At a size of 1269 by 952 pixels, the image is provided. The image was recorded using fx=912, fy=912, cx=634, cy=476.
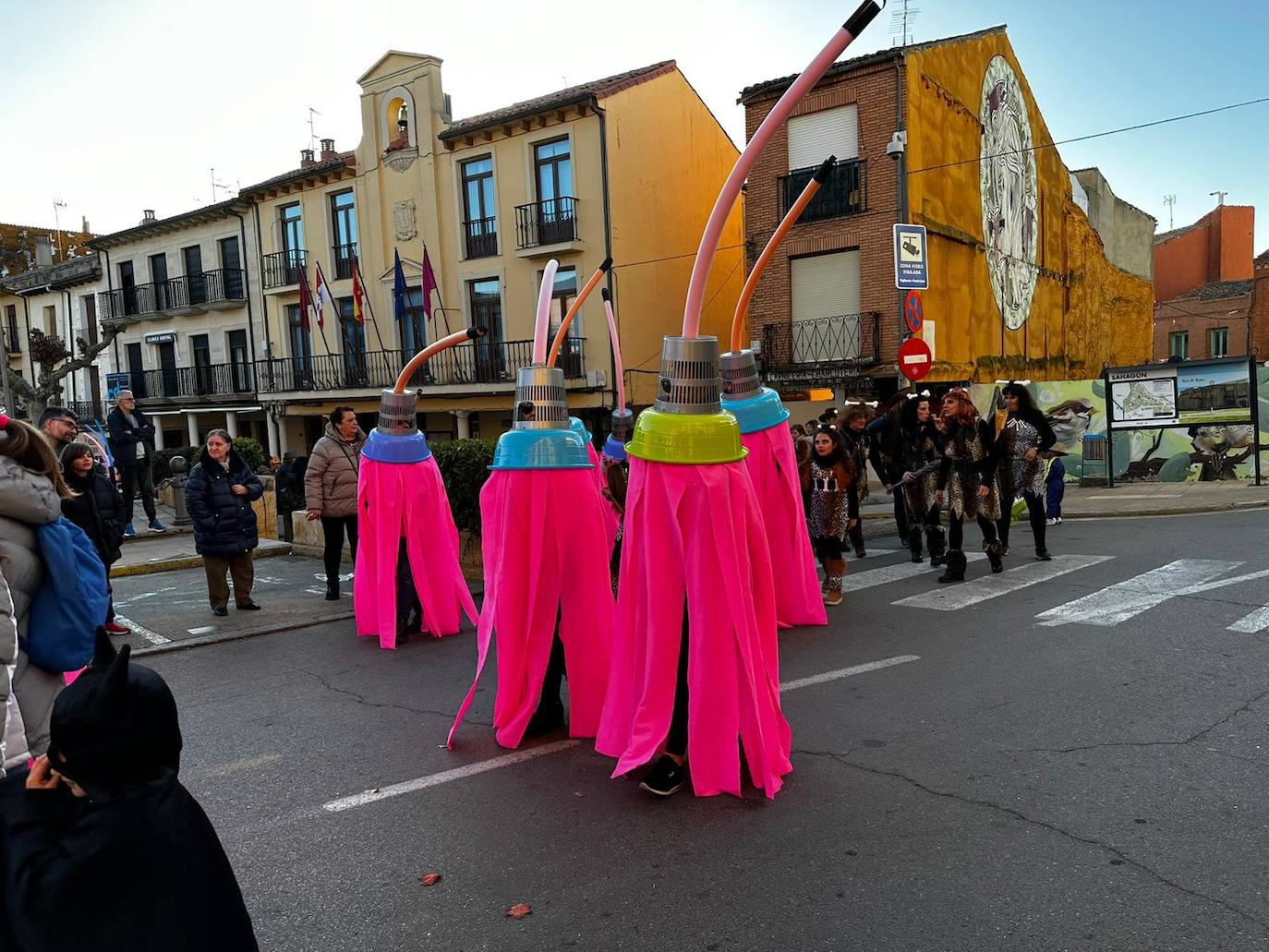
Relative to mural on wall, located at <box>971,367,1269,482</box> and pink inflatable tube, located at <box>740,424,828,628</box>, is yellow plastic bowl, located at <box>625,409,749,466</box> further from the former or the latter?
mural on wall, located at <box>971,367,1269,482</box>

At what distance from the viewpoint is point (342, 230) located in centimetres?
2694

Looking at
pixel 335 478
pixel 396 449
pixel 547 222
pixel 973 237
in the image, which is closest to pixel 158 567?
pixel 335 478

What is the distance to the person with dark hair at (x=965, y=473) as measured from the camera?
8531 mm

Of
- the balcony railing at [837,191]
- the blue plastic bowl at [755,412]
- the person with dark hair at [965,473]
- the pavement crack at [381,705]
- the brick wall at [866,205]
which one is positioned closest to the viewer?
the pavement crack at [381,705]

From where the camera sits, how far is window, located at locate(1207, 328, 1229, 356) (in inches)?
Result: 1702

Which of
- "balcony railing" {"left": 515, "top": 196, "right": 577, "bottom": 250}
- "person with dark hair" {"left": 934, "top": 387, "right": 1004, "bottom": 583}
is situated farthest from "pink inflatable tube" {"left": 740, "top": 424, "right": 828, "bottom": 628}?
"balcony railing" {"left": 515, "top": 196, "right": 577, "bottom": 250}

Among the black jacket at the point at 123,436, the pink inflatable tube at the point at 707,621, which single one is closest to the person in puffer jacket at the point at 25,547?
the pink inflatable tube at the point at 707,621

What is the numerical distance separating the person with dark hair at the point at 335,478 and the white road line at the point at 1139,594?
6.03m

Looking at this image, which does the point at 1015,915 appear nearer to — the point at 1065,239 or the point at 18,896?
the point at 18,896

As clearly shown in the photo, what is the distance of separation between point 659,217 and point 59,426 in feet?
59.7

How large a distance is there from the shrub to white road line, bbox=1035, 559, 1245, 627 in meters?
5.75

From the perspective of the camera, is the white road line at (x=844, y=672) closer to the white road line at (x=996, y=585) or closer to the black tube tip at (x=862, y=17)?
the white road line at (x=996, y=585)

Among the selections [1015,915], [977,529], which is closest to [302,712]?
[1015,915]

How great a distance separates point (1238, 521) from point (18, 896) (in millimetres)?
13377
